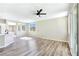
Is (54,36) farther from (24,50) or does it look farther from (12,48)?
(12,48)

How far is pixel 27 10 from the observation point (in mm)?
2396

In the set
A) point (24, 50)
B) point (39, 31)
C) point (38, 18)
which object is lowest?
point (24, 50)

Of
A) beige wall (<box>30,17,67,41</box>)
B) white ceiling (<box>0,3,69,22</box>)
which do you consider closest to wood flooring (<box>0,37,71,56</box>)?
beige wall (<box>30,17,67,41</box>)

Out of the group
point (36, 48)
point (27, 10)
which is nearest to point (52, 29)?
point (36, 48)

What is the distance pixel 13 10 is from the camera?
2.35 meters

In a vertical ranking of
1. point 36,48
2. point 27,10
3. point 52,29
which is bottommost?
point 36,48

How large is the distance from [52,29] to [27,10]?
80 centimetres

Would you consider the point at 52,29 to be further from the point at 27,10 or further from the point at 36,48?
the point at 27,10

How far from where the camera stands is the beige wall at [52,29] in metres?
2.45

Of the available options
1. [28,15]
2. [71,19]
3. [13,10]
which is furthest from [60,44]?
[13,10]

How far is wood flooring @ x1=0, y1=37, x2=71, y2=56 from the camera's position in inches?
89.7

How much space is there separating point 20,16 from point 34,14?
0.36 metres

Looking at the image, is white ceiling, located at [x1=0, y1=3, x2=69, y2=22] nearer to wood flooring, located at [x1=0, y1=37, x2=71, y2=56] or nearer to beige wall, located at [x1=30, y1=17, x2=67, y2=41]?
beige wall, located at [x1=30, y1=17, x2=67, y2=41]

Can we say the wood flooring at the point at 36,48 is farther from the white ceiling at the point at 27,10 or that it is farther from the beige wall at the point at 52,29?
the white ceiling at the point at 27,10
